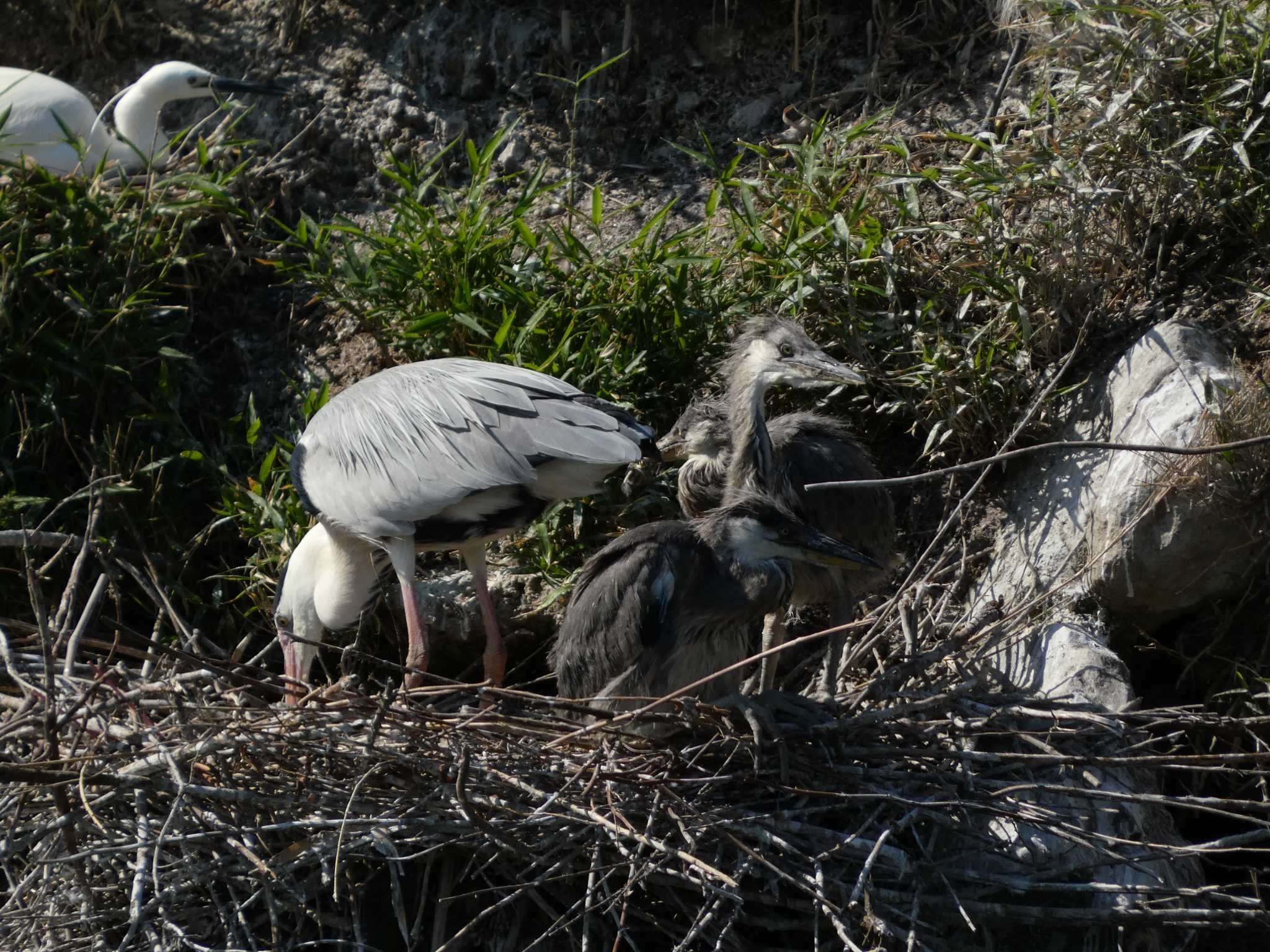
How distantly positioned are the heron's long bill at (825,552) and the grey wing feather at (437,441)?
22.0 inches

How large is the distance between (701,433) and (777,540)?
0.64 m

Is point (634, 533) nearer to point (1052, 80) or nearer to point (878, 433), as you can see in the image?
point (878, 433)

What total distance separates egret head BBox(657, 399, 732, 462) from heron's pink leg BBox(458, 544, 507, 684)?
0.69 m

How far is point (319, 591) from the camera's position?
477 centimetres

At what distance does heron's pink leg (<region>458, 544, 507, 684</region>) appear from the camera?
4.65m

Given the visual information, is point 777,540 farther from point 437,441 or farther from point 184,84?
point 184,84

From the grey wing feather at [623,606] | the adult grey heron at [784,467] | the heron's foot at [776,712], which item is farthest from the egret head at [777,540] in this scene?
the heron's foot at [776,712]

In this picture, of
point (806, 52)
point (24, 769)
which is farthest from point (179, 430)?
point (806, 52)

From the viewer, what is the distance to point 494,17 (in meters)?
6.43

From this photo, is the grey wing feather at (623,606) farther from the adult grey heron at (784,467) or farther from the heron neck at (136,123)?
the heron neck at (136,123)

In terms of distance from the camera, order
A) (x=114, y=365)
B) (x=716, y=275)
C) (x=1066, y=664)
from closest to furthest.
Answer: (x=1066, y=664), (x=716, y=275), (x=114, y=365)

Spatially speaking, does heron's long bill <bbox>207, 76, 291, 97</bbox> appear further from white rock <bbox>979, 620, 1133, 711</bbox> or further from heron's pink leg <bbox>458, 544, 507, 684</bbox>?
white rock <bbox>979, 620, 1133, 711</bbox>

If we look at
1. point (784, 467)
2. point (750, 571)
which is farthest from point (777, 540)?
point (784, 467)

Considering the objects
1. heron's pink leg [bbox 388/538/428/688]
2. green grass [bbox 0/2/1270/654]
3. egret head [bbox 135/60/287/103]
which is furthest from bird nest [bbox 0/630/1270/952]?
egret head [bbox 135/60/287/103]
